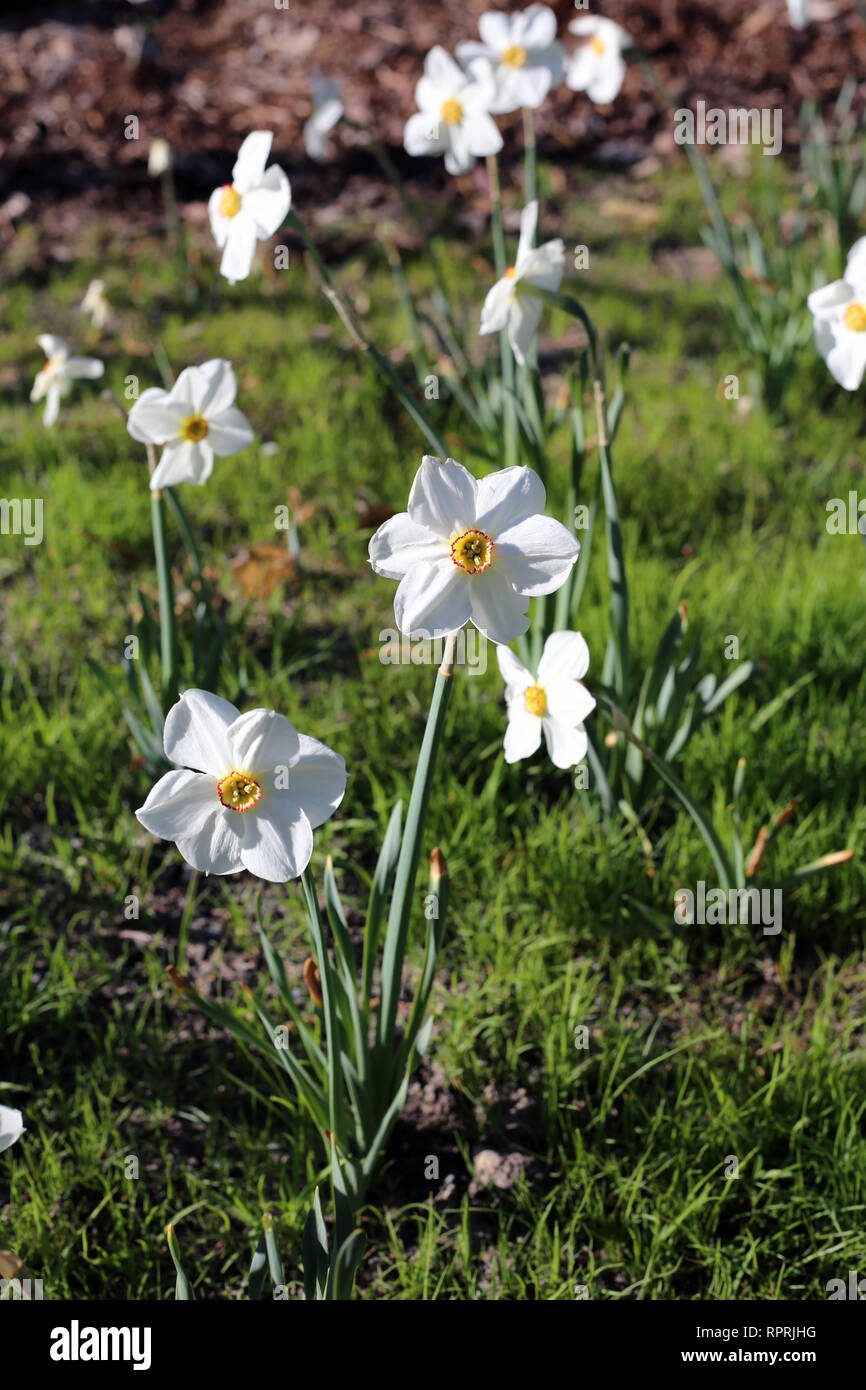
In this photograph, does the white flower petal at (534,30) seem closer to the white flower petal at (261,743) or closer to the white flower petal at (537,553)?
the white flower petal at (537,553)

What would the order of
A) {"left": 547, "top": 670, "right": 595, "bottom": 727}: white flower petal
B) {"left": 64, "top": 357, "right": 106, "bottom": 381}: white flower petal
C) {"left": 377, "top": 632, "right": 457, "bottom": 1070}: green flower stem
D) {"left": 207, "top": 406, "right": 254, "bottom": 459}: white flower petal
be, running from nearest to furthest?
{"left": 377, "top": 632, "right": 457, "bottom": 1070}: green flower stem < {"left": 547, "top": 670, "right": 595, "bottom": 727}: white flower petal < {"left": 207, "top": 406, "right": 254, "bottom": 459}: white flower petal < {"left": 64, "top": 357, "right": 106, "bottom": 381}: white flower petal

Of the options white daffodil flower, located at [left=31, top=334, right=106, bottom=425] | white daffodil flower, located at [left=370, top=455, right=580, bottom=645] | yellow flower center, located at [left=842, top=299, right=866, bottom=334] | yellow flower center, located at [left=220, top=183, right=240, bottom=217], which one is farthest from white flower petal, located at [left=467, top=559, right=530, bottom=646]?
white daffodil flower, located at [left=31, top=334, right=106, bottom=425]

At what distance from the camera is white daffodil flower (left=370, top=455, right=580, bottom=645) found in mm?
1284

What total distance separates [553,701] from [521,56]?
190 cm

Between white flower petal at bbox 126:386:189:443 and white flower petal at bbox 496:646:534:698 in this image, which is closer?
white flower petal at bbox 496:646:534:698

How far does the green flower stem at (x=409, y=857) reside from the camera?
1409 millimetres

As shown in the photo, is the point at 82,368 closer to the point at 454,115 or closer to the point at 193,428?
the point at 193,428

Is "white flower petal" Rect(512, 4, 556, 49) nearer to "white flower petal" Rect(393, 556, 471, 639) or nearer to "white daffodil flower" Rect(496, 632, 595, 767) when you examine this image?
"white daffodil flower" Rect(496, 632, 595, 767)

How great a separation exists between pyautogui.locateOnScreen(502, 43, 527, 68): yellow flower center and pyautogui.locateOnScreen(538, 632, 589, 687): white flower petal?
182 centimetres

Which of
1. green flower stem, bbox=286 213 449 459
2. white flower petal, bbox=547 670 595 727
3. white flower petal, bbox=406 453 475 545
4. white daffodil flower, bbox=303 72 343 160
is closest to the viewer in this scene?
white flower petal, bbox=406 453 475 545

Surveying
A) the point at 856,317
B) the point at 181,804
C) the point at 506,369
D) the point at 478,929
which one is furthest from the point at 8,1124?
the point at 856,317

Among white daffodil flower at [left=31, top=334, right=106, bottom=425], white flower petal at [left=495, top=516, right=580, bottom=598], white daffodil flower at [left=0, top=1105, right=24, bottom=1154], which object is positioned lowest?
white daffodil flower at [left=0, top=1105, right=24, bottom=1154]

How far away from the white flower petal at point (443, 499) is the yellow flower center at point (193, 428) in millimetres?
957

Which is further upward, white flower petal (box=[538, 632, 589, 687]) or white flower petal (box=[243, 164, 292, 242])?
white flower petal (box=[243, 164, 292, 242])
